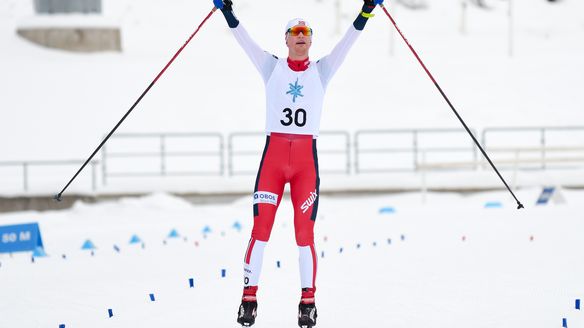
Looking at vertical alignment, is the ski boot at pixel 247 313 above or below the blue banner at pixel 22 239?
below

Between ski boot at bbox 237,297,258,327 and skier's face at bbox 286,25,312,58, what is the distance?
5.28 feet

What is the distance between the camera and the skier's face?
7.65m

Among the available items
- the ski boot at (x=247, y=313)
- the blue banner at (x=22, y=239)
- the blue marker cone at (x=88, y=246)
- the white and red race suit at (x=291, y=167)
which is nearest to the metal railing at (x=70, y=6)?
the blue marker cone at (x=88, y=246)

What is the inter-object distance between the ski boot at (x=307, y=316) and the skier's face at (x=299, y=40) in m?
1.61

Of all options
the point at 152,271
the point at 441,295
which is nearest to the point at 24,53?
the point at 152,271

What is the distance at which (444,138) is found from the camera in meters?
29.4

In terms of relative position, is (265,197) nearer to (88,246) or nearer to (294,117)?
(294,117)

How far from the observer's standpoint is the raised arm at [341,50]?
25.4ft

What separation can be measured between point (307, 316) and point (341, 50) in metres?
1.76

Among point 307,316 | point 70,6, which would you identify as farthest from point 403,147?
point 307,316

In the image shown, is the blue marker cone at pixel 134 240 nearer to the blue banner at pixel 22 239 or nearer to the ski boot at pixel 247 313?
the blue banner at pixel 22 239

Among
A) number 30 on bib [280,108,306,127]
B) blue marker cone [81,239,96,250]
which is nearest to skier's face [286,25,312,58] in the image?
number 30 on bib [280,108,306,127]

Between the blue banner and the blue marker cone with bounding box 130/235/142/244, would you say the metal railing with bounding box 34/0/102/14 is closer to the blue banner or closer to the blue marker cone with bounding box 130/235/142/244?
the blue marker cone with bounding box 130/235/142/244

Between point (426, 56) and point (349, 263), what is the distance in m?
26.6
